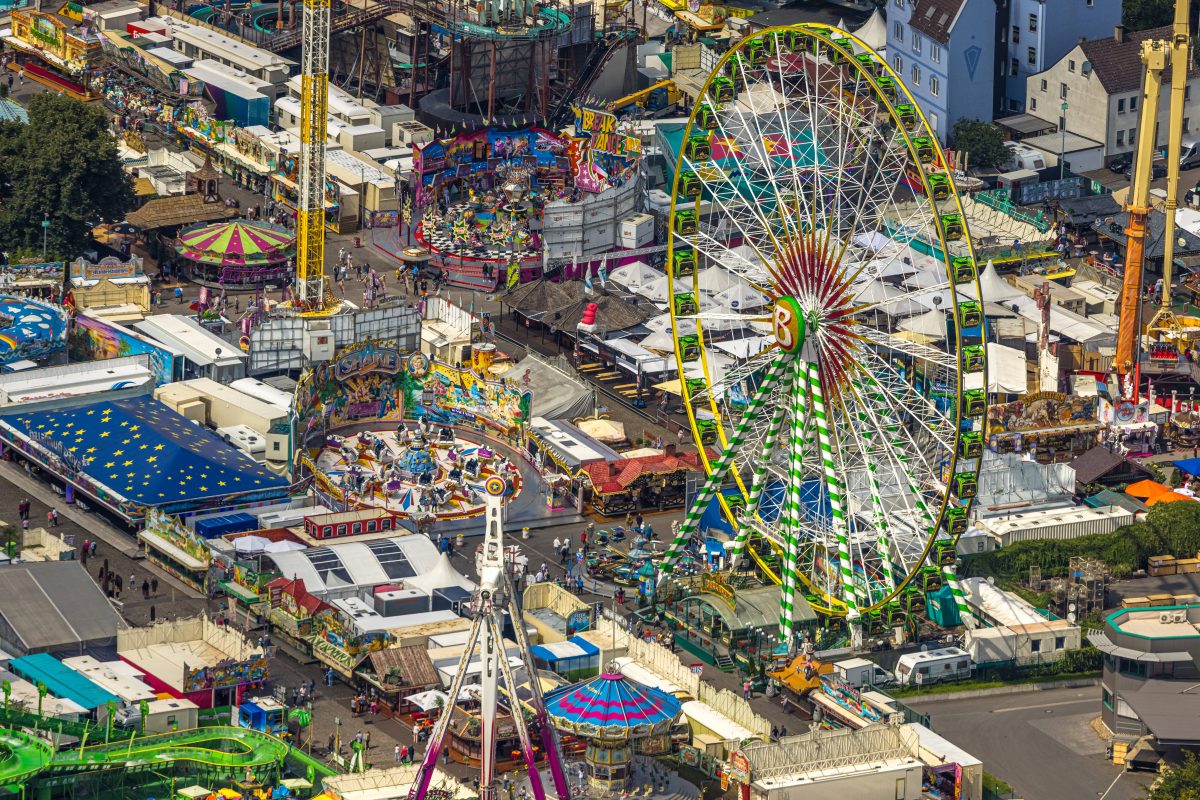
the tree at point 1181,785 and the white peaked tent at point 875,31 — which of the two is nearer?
the tree at point 1181,785

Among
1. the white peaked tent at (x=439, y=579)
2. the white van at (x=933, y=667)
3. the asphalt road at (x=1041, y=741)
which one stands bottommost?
the asphalt road at (x=1041, y=741)

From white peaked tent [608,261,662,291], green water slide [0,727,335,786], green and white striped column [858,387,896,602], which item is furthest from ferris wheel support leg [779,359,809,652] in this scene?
white peaked tent [608,261,662,291]

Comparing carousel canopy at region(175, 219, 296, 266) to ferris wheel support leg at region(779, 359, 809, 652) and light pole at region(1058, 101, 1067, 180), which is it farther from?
ferris wheel support leg at region(779, 359, 809, 652)

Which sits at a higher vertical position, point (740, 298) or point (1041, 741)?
point (740, 298)

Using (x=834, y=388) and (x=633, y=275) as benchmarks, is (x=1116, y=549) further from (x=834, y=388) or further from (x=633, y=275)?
(x=633, y=275)

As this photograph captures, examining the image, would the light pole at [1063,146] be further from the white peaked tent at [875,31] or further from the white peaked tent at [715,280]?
the white peaked tent at [715,280]

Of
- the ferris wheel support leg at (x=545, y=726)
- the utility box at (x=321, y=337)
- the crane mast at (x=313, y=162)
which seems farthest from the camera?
the crane mast at (x=313, y=162)

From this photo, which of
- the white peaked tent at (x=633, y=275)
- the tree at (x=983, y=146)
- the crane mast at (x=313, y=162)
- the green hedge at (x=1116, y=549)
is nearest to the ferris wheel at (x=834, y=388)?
the green hedge at (x=1116, y=549)

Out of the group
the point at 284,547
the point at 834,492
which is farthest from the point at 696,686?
the point at 284,547
